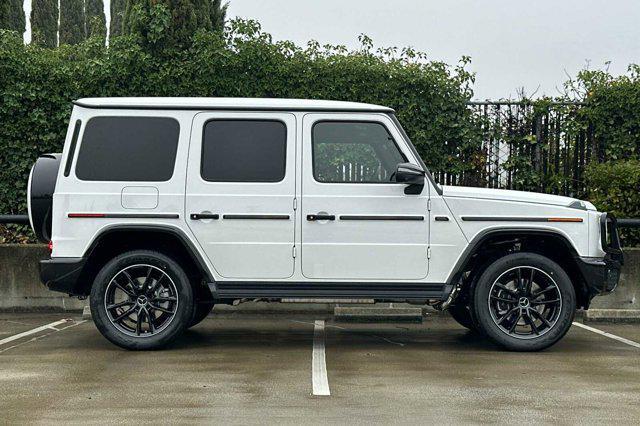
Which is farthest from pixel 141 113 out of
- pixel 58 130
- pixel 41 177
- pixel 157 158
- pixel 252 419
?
pixel 58 130

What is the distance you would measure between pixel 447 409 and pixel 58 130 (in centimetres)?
814

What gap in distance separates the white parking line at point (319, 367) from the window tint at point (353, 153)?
1.48m

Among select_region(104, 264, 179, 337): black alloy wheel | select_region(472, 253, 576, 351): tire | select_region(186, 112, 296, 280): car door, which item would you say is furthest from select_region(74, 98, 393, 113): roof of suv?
select_region(472, 253, 576, 351): tire

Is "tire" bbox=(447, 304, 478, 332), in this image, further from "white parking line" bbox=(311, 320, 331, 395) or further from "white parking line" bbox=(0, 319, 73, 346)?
"white parking line" bbox=(0, 319, 73, 346)

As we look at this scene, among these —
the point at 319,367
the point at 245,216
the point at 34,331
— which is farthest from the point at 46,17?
the point at 319,367

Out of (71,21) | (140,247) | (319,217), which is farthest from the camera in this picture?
(71,21)

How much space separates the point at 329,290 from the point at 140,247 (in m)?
1.70

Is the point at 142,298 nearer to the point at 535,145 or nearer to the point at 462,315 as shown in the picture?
the point at 462,315

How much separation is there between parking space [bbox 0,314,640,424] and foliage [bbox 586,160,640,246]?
2.46m

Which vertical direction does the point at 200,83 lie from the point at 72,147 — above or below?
above

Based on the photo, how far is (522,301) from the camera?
8.93 m

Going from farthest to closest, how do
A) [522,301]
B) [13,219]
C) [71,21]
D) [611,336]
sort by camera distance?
1. [71,21]
2. [13,219]
3. [611,336]
4. [522,301]

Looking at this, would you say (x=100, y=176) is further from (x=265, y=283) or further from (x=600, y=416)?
(x=600, y=416)

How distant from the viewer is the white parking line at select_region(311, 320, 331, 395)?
7121mm
